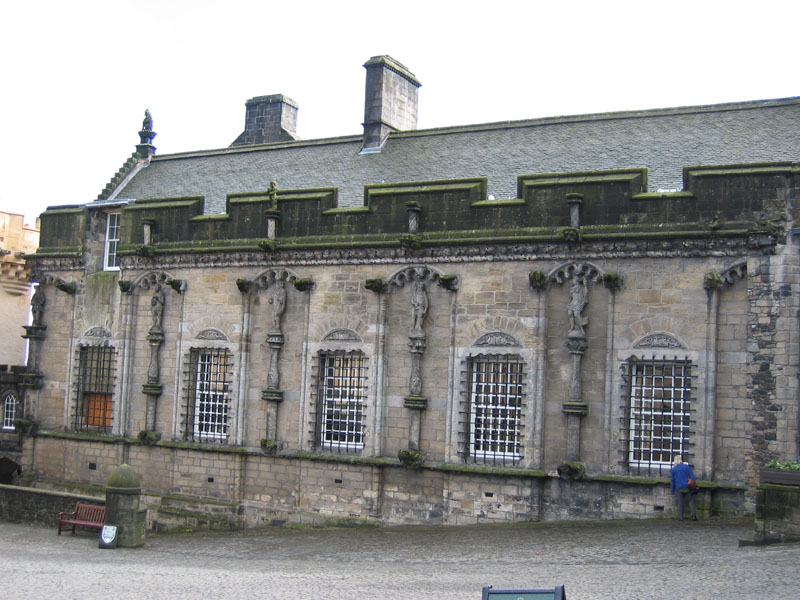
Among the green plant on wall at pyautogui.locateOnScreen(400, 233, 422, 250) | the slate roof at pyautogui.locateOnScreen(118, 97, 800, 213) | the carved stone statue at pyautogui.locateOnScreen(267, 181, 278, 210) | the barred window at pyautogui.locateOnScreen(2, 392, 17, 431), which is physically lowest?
the barred window at pyautogui.locateOnScreen(2, 392, 17, 431)

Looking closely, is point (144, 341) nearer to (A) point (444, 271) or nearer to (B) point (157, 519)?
(B) point (157, 519)

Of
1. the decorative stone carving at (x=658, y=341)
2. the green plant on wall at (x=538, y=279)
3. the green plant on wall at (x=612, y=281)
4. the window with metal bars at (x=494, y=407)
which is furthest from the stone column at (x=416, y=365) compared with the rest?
the decorative stone carving at (x=658, y=341)

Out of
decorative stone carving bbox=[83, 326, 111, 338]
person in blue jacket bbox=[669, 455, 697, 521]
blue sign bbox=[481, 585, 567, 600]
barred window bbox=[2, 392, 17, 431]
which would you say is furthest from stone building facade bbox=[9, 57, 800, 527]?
blue sign bbox=[481, 585, 567, 600]

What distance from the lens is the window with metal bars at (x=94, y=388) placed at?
28.4 m

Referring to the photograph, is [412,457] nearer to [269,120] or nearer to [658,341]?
[658,341]

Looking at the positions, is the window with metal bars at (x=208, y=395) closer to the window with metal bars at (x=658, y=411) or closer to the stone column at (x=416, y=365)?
the stone column at (x=416, y=365)

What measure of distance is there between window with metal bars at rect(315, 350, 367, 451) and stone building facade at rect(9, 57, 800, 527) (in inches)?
2.4

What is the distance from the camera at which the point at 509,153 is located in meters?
26.0

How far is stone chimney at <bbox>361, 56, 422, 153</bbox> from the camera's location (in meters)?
29.7

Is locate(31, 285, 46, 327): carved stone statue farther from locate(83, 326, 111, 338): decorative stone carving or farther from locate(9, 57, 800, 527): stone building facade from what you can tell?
locate(83, 326, 111, 338): decorative stone carving

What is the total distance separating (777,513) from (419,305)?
9.50 m

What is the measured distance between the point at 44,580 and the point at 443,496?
8985 mm

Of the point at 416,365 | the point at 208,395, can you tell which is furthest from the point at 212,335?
the point at 416,365

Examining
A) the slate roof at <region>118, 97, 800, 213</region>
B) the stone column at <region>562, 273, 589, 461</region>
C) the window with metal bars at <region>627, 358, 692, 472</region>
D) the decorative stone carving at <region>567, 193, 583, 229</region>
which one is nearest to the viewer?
the window with metal bars at <region>627, 358, 692, 472</region>
